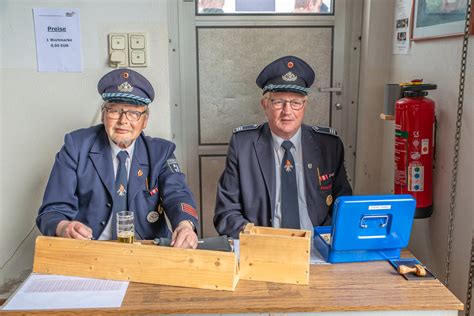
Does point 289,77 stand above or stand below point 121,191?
above

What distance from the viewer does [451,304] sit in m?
1.34

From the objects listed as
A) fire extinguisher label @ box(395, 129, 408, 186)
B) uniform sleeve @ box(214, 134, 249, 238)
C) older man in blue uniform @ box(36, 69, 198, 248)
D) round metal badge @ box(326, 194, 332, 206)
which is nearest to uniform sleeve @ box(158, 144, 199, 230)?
older man in blue uniform @ box(36, 69, 198, 248)

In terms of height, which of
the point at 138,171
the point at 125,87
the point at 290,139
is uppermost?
the point at 125,87

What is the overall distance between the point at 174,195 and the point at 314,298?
81 cm

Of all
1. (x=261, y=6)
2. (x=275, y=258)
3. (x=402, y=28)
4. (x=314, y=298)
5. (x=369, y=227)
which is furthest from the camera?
(x=261, y=6)

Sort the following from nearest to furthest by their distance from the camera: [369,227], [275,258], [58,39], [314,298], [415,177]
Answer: [314,298] → [275,258] → [369,227] → [415,177] → [58,39]

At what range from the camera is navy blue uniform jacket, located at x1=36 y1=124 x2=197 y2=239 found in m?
1.92

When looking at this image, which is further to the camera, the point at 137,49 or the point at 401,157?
the point at 137,49

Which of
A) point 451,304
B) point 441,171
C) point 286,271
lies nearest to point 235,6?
point 441,171

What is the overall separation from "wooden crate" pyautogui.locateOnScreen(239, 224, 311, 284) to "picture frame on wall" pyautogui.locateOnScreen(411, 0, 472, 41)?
1.04m

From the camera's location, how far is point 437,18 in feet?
6.72

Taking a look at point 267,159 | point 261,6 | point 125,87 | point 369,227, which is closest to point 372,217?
point 369,227

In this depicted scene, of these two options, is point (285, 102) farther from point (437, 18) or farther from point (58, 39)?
point (58, 39)

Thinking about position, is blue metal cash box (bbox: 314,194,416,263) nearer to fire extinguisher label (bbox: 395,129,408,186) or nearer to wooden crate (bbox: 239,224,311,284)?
wooden crate (bbox: 239,224,311,284)
